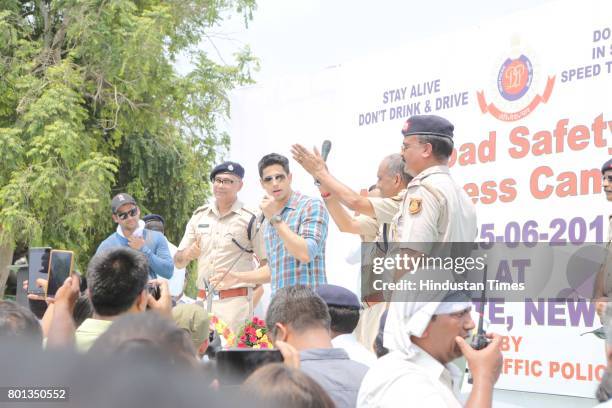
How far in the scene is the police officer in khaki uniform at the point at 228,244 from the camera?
514cm

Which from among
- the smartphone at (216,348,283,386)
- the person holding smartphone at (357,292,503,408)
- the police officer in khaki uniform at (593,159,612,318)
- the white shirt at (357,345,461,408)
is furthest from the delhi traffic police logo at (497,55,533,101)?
the smartphone at (216,348,283,386)

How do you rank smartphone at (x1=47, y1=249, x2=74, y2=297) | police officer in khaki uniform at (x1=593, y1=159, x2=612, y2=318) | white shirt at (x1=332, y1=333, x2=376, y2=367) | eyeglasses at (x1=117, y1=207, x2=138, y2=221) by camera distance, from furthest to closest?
eyeglasses at (x1=117, y1=207, x2=138, y2=221) → police officer in khaki uniform at (x1=593, y1=159, x2=612, y2=318) → smartphone at (x1=47, y1=249, x2=74, y2=297) → white shirt at (x1=332, y1=333, x2=376, y2=367)

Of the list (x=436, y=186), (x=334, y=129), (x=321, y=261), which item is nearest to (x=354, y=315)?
(x=436, y=186)

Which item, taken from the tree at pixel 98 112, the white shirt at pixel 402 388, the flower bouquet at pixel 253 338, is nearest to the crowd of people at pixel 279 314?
the white shirt at pixel 402 388

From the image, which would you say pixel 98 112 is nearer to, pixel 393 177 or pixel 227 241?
pixel 227 241

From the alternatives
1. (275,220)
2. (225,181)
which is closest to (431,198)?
(275,220)

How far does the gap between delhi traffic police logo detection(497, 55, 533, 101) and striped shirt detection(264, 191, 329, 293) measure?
46.9 inches

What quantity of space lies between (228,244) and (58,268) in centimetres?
166

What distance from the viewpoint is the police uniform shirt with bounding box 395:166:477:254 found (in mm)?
3076

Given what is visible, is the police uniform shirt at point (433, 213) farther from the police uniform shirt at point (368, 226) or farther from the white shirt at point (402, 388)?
the police uniform shirt at point (368, 226)

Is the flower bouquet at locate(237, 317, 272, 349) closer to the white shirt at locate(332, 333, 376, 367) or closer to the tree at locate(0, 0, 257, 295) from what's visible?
the white shirt at locate(332, 333, 376, 367)

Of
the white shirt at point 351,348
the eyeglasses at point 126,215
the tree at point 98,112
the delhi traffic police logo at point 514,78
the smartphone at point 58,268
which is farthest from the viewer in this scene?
the tree at point 98,112

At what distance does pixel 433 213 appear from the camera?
3.11 metres

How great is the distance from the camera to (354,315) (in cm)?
340
